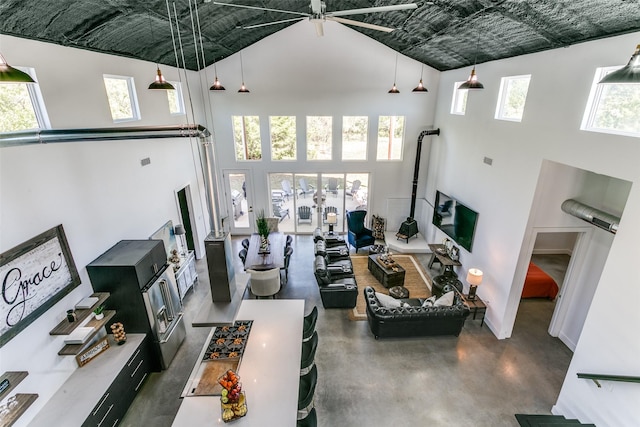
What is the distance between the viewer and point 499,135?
608 cm

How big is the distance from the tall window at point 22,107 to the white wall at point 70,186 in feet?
0.32

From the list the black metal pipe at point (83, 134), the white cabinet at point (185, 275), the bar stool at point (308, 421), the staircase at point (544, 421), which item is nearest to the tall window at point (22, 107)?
the black metal pipe at point (83, 134)

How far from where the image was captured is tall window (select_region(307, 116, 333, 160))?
9602 millimetres

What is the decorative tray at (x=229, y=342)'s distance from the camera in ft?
14.0

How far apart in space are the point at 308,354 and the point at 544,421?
10.6 feet

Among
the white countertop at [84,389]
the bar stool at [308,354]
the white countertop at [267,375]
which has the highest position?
the white countertop at [267,375]

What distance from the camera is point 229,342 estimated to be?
4.47 meters

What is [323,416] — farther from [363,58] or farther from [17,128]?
[363,58]

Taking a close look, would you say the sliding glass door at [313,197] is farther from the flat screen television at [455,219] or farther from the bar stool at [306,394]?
the bar stool at [306,394]

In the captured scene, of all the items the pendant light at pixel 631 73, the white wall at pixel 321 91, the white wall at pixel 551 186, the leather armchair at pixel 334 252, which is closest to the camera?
the pendant light at pixel 631 73

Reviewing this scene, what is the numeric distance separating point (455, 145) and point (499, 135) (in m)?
2.01

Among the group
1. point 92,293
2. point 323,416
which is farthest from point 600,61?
point 92,293

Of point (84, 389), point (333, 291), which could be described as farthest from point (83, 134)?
point (333, 291)

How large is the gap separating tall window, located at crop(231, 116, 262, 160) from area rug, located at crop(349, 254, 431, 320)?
4528 mm
